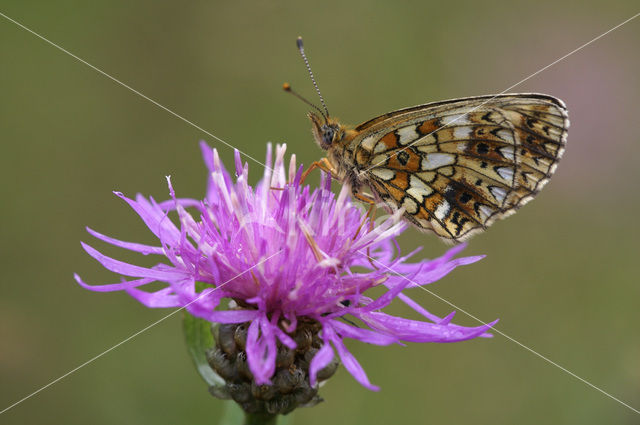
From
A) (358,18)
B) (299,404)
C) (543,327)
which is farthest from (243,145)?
(299,404)

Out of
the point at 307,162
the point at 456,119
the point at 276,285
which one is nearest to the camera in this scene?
the point at 276,285

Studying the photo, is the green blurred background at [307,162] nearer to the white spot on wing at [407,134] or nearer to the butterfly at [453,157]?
the butterfly at [453,157]

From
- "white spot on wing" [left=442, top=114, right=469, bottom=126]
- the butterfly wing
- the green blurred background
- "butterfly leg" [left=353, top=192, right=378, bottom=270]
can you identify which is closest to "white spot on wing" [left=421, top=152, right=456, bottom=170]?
the butterfly wing

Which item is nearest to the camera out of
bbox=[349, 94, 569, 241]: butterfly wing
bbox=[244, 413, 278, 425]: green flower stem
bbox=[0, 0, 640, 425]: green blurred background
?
bbox=[244, 413, 278, 425]: green flower stem

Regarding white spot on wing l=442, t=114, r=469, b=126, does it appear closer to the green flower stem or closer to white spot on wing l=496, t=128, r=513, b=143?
white spot on wing l=496, t=128, r=513, b=143

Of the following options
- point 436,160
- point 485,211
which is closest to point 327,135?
point 436,160

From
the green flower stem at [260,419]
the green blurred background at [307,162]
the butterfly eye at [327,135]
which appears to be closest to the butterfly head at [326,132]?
the butterfly eye at [327,135]

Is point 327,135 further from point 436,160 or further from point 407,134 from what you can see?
point 436,160
